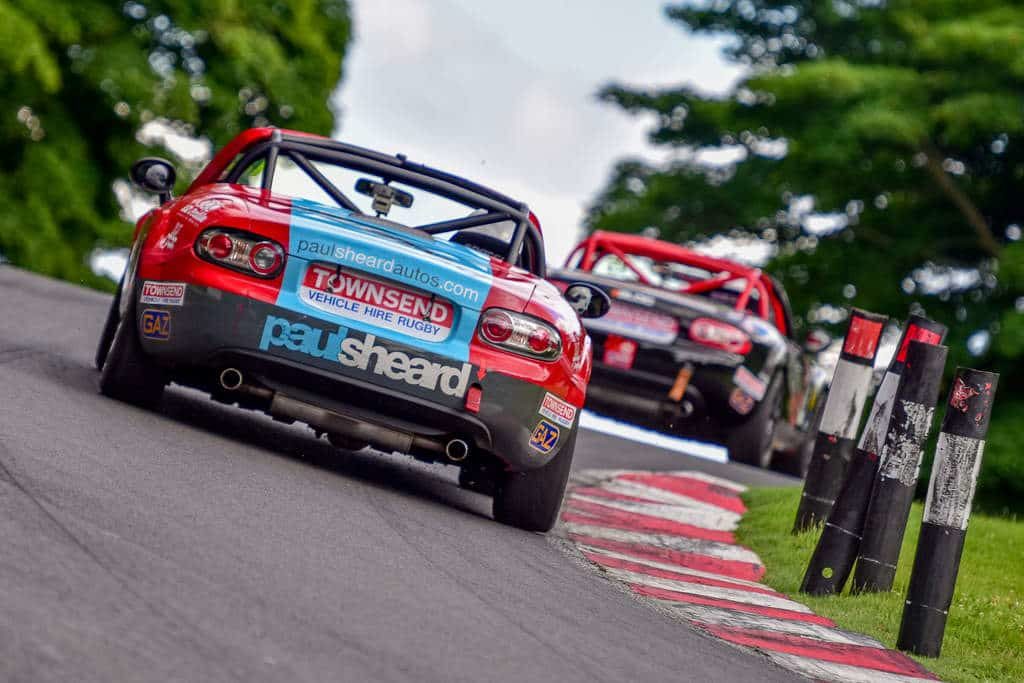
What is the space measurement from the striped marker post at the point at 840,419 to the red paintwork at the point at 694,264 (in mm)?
3808

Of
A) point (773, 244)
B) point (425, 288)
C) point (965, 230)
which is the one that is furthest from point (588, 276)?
point (773, 244)

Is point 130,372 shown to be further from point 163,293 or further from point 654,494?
point 654,494

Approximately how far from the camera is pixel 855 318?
8727 millimetres

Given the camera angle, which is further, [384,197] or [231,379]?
[384,197]

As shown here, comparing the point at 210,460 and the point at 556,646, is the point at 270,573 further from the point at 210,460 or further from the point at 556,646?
the point at 210,460

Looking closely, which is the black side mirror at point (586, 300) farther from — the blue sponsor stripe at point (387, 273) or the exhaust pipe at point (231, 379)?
the exhaust pipe at point (231, 379)

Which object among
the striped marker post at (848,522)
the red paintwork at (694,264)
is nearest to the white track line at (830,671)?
the striped marker post at (848,522)

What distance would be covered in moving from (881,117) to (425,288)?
1848 cm

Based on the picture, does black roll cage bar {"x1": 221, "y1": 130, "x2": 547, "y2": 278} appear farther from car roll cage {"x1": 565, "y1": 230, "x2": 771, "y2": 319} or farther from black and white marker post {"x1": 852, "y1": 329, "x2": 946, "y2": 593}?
car roll cage {"x1": 565, "y1": 230, "x2": 771, "y2": 319}

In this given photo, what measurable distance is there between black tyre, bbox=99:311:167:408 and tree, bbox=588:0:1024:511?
15.8m

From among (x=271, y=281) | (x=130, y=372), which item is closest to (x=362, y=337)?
(x=271, y=281)

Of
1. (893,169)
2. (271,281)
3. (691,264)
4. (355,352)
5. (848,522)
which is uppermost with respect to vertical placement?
(893,169)

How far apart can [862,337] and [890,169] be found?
18124 millimetres

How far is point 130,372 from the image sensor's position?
23.1ft
